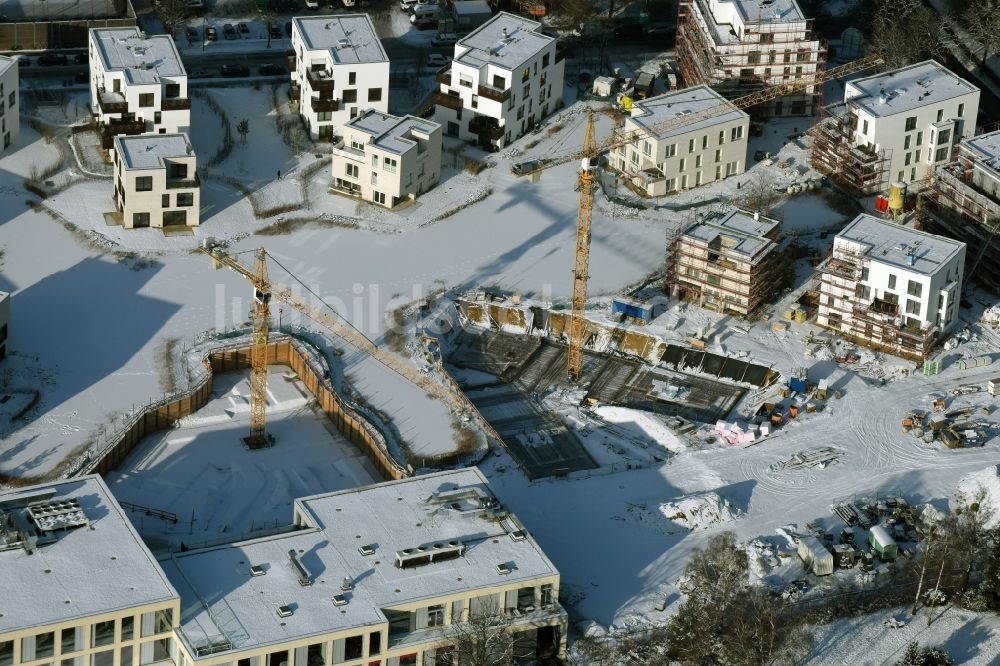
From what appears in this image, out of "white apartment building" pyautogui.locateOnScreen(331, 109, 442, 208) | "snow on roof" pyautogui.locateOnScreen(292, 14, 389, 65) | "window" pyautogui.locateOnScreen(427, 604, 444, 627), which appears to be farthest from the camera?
"snow on roof" pyautogui.locateOnScreen(292, 14, 389, 65)

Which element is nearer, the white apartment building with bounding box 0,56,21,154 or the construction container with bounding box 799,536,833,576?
the construction container with bounding box 799,536,833,576

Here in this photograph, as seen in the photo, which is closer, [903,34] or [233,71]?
[233,71]

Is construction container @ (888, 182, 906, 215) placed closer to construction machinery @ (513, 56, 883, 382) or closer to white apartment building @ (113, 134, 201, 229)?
construction machinery @ (513, 56, 883, 382)

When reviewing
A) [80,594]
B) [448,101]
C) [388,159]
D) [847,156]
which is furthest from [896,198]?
[80,594]

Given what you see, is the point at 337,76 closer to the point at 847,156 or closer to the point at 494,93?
the point at 494,93

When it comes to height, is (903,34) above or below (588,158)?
below

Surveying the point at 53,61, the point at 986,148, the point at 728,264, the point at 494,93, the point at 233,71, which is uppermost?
the point at 986,148

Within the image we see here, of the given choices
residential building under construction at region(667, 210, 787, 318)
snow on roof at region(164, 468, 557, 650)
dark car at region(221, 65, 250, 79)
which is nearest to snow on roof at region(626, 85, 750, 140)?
residential building under construction at region(667, 210, 787, 318)
